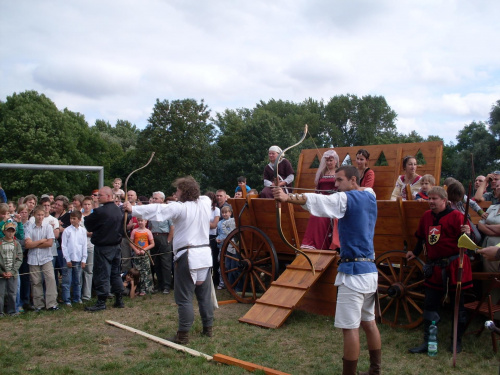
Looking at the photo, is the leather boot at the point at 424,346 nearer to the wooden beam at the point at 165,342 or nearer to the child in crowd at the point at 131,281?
the wooden beam at the point at 165,342

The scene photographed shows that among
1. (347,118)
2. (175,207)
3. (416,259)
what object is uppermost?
(347,118)

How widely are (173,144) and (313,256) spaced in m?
27.1

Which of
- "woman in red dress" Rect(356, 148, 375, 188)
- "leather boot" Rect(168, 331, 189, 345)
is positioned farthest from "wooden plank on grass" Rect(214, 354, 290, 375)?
"woman in red dress" Rect(356, 148, 375, 188)

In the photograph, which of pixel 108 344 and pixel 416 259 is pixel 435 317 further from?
pixel 108 344

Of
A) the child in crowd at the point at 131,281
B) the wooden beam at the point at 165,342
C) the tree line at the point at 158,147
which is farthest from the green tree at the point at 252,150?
the wooden beam at the point at 165,342

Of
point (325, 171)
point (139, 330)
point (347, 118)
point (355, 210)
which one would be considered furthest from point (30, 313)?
point (347, 118)

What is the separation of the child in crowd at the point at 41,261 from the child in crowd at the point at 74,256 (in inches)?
8.6

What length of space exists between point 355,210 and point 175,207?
207cm

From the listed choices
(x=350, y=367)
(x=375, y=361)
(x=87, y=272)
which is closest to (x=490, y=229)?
(x=375, y=361)

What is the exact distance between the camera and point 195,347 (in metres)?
4.98

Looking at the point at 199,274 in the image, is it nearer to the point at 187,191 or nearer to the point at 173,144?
Result: the point at 187,191

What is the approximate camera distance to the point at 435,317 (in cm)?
477

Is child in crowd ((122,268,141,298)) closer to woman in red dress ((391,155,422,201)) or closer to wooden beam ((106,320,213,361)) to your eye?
wooden beam ((106,320,213,361))

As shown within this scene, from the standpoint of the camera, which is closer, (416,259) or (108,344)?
(108,344)
